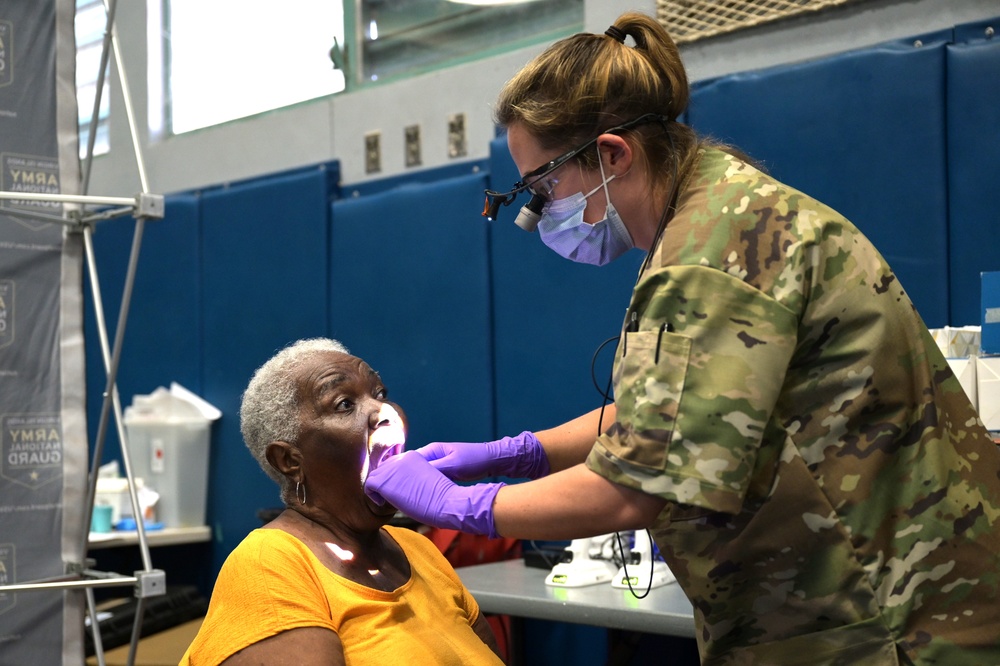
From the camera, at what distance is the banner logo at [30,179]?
2264mm

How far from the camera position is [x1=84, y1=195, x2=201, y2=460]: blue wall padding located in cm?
432

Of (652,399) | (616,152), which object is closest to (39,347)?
(616,152)

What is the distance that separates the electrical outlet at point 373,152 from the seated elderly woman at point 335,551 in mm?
2041

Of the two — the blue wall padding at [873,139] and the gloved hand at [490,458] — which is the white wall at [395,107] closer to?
the blue wall padding at [873,139]

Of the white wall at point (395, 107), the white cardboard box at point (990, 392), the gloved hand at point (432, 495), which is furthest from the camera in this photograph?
the white wall at point (395, 107)

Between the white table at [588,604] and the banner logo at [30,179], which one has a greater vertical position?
the banner logo at [30,179]

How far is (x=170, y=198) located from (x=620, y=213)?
339cm

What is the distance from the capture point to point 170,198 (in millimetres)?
4426

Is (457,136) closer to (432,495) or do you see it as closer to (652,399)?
(432,495)

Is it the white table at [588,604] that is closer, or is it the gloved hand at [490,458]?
the gloved hand at [490,458]

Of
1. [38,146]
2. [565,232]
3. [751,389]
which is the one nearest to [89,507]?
[38,146]

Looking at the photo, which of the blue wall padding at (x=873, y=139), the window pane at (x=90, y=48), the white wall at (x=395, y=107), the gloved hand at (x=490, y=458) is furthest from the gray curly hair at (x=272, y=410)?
the window pane at (x=90, y=48)

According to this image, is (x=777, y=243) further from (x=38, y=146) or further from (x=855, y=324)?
(x=38, y=146)

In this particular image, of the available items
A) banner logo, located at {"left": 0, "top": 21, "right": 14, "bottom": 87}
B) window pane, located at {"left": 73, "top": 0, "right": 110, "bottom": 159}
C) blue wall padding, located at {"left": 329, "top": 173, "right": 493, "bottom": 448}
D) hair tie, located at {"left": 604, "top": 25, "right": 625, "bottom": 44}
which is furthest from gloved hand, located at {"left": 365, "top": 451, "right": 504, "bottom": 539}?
window pane, located at {"left": 73, "top": 0, "right": 110, "bottom": 159}
